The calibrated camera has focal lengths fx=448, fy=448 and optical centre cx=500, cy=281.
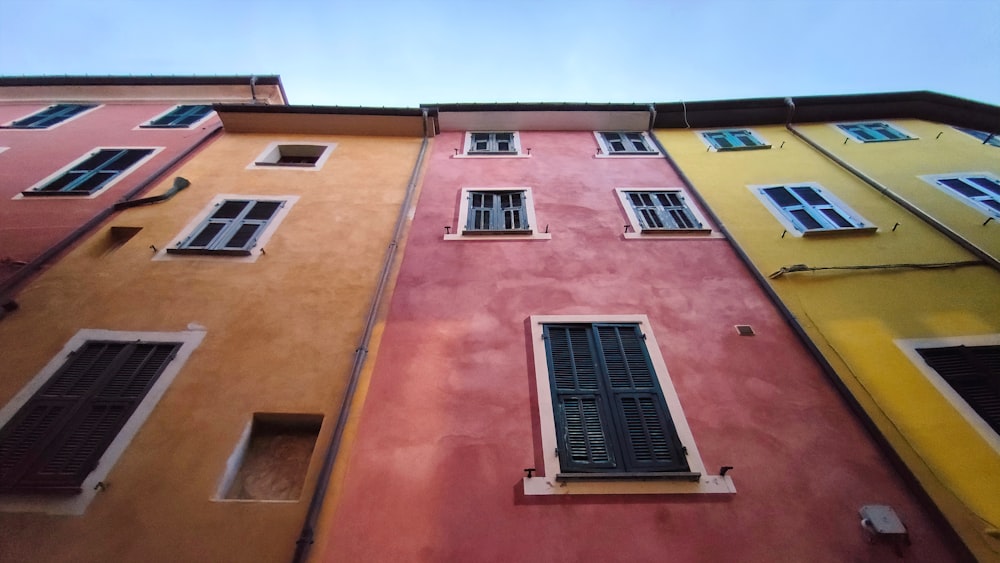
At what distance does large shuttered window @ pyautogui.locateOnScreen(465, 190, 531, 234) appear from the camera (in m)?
7.54

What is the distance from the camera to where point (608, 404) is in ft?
16.0

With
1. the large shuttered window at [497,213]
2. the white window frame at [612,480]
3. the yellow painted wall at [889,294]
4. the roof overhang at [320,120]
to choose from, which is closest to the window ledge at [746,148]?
the yellow painted wall at [889,294]

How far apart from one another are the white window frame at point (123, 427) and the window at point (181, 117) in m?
7.89

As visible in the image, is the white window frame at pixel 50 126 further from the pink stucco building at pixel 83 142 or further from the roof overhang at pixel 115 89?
the roof overhang at pixel 115 89

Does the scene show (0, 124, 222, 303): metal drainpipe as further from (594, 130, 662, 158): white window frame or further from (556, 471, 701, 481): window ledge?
(594, 130, 662, 158): white window frame

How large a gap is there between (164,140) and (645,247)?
11.0 metres

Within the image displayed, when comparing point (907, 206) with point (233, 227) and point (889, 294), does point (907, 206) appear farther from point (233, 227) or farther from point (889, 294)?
point (233, 227)

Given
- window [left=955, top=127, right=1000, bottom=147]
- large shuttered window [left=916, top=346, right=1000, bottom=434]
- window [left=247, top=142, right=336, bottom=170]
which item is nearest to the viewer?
large shuttered window [left=916, top=346, right=1000, bottom=434]

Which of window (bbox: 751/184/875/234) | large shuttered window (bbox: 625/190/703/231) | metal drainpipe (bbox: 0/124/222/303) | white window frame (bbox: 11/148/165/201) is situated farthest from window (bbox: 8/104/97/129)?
window (bbox: 751/184/875/234)

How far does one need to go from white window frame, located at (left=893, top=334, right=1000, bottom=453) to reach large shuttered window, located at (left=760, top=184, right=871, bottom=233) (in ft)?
8.00

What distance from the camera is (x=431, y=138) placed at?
1110 cm

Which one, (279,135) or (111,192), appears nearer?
(111,192)

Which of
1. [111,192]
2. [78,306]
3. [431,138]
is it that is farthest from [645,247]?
[111,192]

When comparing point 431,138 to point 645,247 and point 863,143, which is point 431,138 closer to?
point 645,247
